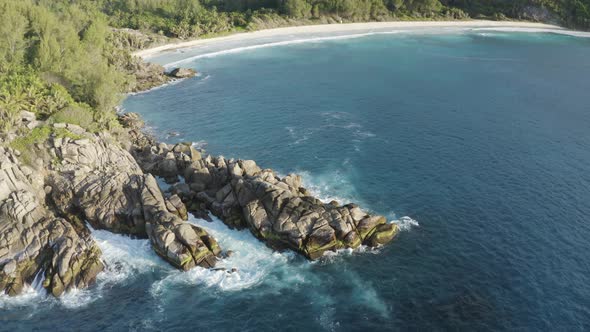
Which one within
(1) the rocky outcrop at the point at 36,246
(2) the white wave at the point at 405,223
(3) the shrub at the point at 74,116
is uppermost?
(3) the shrub at the point at 74,116

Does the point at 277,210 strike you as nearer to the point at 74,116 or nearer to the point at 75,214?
the point at 75,214

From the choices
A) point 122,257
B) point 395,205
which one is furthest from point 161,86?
point 395,205

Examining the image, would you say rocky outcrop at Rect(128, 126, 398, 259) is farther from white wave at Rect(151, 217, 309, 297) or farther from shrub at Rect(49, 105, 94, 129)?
shrub at Rect(49, 105, 94, 129)

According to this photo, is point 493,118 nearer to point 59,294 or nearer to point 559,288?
point 559,288

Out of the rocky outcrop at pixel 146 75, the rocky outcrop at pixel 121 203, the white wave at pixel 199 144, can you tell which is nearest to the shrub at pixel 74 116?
the rocky outcrop at pixel 121 203

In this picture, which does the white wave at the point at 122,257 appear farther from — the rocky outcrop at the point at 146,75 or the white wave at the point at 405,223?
the rocky outcrop at the point at 146,75

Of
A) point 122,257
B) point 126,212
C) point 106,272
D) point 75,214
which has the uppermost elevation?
point 126,212

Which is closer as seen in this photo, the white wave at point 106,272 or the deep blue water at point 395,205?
the deep blue water at point 395,205

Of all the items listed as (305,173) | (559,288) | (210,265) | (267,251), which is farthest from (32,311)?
(559,288)
